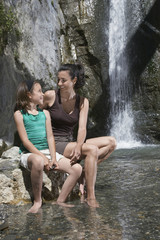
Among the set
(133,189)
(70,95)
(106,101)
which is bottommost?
(106,101)

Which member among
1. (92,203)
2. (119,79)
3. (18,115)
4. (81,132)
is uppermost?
(18,115)

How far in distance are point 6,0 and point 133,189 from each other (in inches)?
203

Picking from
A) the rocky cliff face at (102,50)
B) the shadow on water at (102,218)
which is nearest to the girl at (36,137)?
the shadow on water at (102,218)

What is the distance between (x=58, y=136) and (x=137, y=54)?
29.6 ft

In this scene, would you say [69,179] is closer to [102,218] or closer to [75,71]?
[102,218]

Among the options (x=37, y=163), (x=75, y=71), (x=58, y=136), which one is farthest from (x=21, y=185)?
(x=75, y=71)

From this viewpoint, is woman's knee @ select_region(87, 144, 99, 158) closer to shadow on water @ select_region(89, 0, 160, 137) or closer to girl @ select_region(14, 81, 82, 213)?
girl @ select_region(14, 81, 82, 213)

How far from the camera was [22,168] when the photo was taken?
3.58 meters

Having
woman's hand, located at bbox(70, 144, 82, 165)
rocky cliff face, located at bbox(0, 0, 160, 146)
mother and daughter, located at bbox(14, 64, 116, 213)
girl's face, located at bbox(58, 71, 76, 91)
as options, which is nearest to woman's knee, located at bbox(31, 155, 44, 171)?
mother and daughter, located at bbox(14, 64, 116, 213)

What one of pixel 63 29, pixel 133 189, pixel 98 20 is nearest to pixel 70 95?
pixel 133 189

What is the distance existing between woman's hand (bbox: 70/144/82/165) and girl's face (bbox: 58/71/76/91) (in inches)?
26.1

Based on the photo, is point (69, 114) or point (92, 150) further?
point (69, 114)

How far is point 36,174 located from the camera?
10.3 feet

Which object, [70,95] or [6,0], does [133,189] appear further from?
[6,0]
